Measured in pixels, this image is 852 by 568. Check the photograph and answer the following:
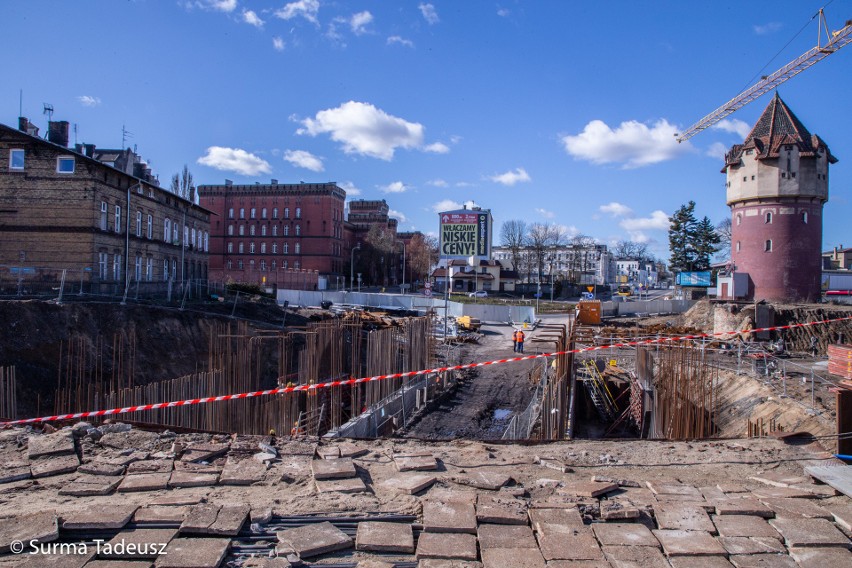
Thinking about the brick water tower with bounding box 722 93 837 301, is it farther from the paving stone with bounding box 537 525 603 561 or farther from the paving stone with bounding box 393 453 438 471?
the paving stone with bounding box 537 525 603 561

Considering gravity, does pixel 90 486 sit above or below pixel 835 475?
below

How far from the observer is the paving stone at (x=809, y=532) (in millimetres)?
5062

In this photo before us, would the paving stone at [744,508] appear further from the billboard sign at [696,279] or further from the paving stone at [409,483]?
the billboard sign at [696,279]

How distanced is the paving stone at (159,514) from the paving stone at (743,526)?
16.3 ft

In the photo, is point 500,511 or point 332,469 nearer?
point 500,511

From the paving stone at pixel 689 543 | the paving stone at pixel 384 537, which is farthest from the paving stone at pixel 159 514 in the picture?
the paving stone at pixel 689 543

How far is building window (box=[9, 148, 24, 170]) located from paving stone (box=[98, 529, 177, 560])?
1113 inches

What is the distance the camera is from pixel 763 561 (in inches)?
189

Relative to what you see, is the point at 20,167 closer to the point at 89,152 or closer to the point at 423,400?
the point at 89,152

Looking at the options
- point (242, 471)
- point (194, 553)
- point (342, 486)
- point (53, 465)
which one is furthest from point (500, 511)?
point (53, 465)

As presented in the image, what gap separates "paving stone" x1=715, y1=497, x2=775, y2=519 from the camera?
18.4 feet

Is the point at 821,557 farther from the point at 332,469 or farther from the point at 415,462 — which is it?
the point at 332,469

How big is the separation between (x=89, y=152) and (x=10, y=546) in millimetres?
34634

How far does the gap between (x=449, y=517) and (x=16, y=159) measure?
2981cm
